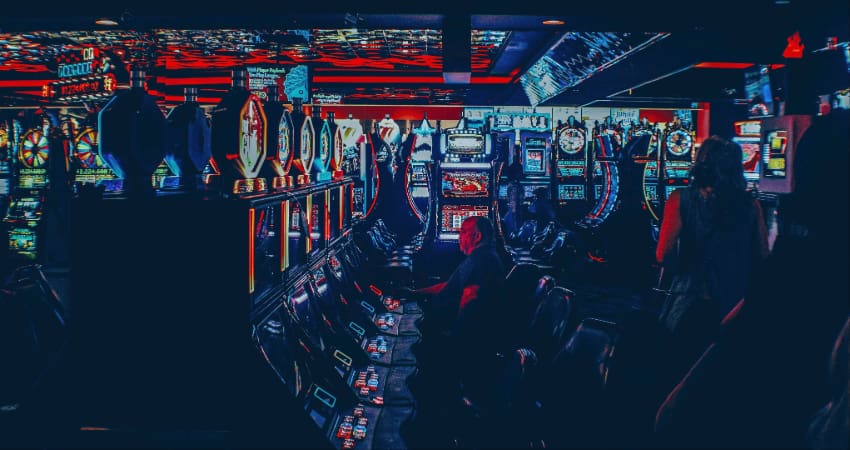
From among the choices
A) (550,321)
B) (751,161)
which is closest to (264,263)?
(550,321)

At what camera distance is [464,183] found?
7.45 meters

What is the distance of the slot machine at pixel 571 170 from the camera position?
12.0 metres

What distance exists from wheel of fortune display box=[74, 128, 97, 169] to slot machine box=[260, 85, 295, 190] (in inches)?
251

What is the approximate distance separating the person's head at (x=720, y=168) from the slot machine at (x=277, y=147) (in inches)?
89.0

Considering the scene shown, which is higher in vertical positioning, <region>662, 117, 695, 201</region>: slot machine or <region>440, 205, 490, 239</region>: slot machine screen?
<region>662, 117, 695, 201</region>: slot machine

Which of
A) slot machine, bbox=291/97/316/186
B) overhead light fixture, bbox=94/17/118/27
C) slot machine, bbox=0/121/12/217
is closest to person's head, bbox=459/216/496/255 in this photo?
slot machine, bbox=291/97/316/186

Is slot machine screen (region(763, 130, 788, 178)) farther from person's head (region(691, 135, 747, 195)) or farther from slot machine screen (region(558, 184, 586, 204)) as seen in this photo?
slot machine screen (region(558, 184, 586, 204))

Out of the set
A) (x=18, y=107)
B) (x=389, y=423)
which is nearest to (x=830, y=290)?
(x=389, y=423)

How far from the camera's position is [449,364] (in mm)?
4129

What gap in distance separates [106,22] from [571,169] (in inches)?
339

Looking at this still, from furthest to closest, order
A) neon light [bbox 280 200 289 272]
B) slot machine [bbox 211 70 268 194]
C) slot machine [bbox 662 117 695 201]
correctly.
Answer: slot machine [bbox 662 117 695 201], neon light [bbox 280 200 289 272], slot machine [bbox 211 70 268 194]

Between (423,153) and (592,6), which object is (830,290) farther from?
(423,153)

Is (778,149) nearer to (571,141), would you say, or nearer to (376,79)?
(571,141)

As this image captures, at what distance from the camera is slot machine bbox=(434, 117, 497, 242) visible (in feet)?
24.4
